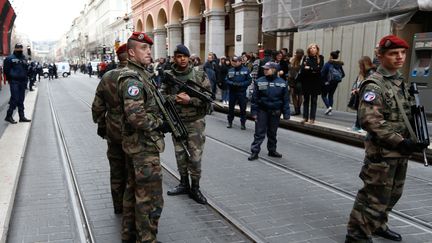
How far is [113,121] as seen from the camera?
416cm

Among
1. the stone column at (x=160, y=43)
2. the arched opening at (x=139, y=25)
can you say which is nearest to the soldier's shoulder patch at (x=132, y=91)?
the stone column at (x=160, y=43)

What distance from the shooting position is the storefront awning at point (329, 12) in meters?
11.1

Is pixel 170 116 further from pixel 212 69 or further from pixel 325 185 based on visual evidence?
pixel 212 69

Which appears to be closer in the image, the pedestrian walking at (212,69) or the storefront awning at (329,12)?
the storefront awning at (329,12)

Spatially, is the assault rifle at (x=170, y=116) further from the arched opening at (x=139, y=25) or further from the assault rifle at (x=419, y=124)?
the arched opening at (x=139, y=25)

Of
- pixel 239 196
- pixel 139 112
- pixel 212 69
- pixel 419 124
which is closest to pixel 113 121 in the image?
pixel 139 112

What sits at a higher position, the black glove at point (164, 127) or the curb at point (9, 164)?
the black glove at point (164, 127)

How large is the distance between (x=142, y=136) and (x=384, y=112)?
2.19 metres

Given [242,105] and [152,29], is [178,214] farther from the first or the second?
[152,29]

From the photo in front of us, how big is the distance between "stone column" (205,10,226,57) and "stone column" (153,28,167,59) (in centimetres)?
1417

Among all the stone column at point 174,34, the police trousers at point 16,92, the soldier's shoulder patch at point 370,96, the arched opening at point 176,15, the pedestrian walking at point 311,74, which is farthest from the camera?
the stone column at point 174,34

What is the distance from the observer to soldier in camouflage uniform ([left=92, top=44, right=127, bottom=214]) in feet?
13.5

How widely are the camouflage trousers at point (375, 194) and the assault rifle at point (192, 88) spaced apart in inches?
83.8

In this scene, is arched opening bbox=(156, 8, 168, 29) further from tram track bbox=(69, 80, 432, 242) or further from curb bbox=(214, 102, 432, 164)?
tram track bbox=(69, 80, 432, 242)
